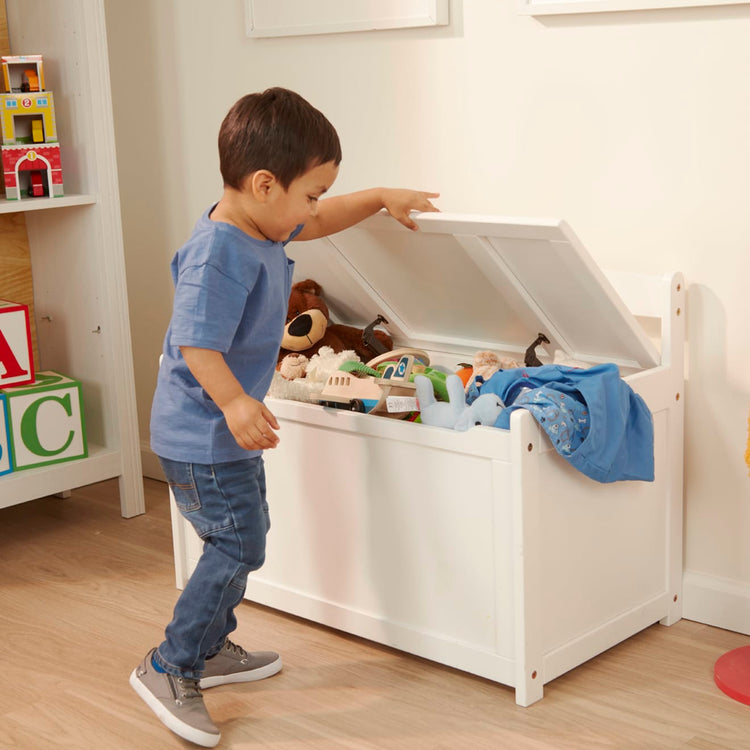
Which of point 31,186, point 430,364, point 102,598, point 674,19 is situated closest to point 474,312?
point 430,364

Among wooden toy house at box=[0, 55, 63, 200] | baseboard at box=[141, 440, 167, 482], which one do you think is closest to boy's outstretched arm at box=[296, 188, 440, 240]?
wooden toy house at box=[0, 55, 63, 200]

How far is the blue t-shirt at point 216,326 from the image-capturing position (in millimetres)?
1346

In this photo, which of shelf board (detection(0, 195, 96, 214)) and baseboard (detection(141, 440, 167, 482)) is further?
baseboard (detection(141, 440, 167, 482))

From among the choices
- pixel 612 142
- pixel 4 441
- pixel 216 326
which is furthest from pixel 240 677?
pixel 612 142

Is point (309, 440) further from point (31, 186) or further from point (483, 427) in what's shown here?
point (31, 186)

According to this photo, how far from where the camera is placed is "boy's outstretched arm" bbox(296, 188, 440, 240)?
64.0 inches

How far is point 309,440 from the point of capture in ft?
5.48

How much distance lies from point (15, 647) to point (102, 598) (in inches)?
8.1

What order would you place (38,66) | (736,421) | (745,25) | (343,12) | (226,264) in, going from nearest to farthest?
(226,264)
(745,25)
(736,421)
(343,12)
(38,66)

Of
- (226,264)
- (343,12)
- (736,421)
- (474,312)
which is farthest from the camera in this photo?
(343,12)

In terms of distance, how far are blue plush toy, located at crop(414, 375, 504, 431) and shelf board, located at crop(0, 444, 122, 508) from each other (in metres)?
0.95

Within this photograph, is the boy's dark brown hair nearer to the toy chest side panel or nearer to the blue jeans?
the blue jeans

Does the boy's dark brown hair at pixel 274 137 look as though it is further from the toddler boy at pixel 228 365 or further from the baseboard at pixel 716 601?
the baseboard at pixel 716 601

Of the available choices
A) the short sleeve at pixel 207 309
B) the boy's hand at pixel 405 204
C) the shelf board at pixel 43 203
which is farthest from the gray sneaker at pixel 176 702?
the shelf board at pixel 43 203
